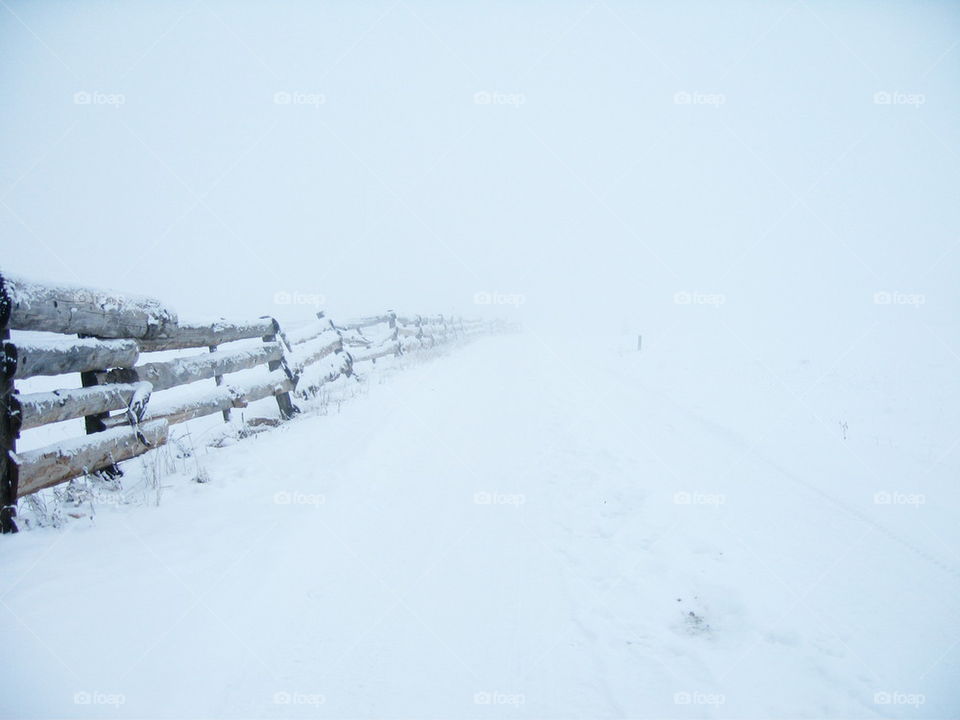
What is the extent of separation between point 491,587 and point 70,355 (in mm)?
3337

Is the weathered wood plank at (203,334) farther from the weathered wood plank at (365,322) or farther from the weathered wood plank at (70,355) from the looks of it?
the weathered wood plank at (365,322)

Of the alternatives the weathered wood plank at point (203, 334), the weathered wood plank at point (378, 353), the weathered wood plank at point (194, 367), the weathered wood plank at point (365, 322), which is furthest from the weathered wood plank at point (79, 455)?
the weathered wood plank at point (365, 322)

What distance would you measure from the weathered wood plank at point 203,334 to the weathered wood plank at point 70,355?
34 cm

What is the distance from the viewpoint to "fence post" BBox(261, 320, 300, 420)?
589 cm

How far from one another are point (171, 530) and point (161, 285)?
126 ft

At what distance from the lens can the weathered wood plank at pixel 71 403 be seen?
2.79 metres

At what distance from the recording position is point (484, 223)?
132 meters

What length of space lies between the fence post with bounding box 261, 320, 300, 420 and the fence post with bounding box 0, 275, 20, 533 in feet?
10.4

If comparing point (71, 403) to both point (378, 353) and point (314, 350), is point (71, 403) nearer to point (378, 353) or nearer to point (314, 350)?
point (314, 350)

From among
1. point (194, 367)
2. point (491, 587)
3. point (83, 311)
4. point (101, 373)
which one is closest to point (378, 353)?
point (194, 367)

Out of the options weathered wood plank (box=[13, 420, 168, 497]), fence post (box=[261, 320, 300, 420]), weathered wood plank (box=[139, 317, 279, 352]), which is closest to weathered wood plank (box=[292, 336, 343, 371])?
fence post (box=[261, 320, 300, 420])

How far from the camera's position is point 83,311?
3.19m

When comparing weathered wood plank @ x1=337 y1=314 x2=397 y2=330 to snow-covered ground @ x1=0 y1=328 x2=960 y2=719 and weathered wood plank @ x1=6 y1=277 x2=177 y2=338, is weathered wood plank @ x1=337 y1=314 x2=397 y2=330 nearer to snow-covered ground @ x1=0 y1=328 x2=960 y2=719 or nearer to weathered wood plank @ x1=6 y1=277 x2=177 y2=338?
snow-covered ground @ x1=0 y1=328 x2=960 y2=719

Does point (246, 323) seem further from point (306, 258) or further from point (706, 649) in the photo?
point (306, 258)
